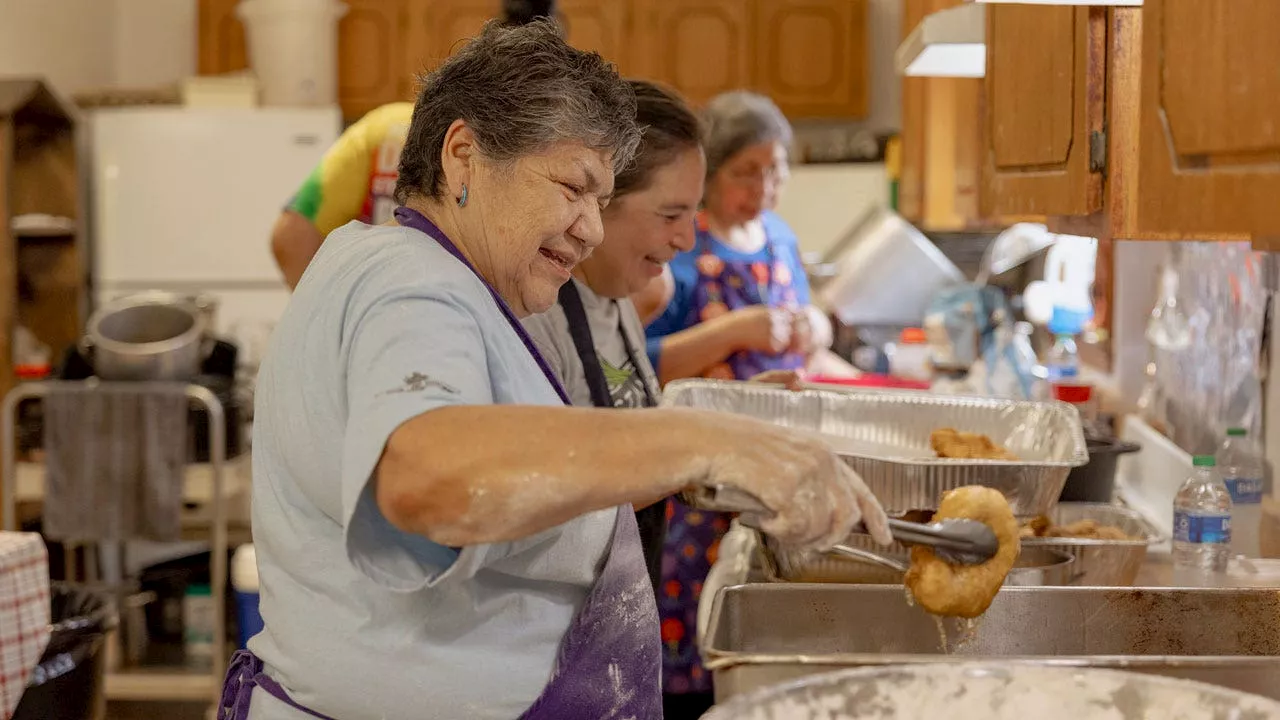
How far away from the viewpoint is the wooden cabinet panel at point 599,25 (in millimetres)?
5629

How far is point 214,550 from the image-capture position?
3752mm

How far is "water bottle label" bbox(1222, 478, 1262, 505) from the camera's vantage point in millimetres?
2277

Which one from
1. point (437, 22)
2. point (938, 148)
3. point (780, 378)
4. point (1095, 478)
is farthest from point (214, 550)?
point (437, 22)

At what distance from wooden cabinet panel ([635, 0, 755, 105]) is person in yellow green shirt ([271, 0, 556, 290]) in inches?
117

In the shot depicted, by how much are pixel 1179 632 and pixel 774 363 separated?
1414 millimetres

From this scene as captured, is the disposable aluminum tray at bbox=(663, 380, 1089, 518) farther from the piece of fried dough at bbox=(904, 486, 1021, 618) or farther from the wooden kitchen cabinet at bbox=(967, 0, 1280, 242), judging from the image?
the piece of fried dough at bbox=(904, 486, 1021, 618)

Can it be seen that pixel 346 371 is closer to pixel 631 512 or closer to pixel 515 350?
pixel 515 350

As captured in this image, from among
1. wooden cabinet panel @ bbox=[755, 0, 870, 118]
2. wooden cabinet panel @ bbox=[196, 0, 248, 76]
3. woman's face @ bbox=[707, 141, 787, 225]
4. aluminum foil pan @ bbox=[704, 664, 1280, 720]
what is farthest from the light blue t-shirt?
wooden cabinet panel @ bbox=[196, 0, 248, 76]

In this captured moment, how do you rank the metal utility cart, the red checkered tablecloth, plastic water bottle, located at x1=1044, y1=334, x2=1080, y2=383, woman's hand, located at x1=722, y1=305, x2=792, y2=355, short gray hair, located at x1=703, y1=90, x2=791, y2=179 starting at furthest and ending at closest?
1. the metal utility cart
2. plastic water bottle, located at x1=1044, y1=334, x2=1080, y2=383
3. short gray hair, located at x1=703, y1=90, x2=791, y2=179
4. woman's hand, located at x1=722, y1=305, x2=792, y2=355
5. the red checkered tablecloth

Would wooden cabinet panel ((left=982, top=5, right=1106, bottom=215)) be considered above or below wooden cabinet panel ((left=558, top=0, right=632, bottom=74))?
below

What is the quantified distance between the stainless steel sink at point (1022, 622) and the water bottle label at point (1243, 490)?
2.46ft

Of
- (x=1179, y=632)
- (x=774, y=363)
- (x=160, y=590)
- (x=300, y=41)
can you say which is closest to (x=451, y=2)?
(x=300, y=41)

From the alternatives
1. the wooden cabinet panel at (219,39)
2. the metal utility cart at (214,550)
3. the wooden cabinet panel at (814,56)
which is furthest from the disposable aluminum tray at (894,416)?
the wooden cabinet panel at (219,39)

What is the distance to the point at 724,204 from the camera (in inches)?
122
